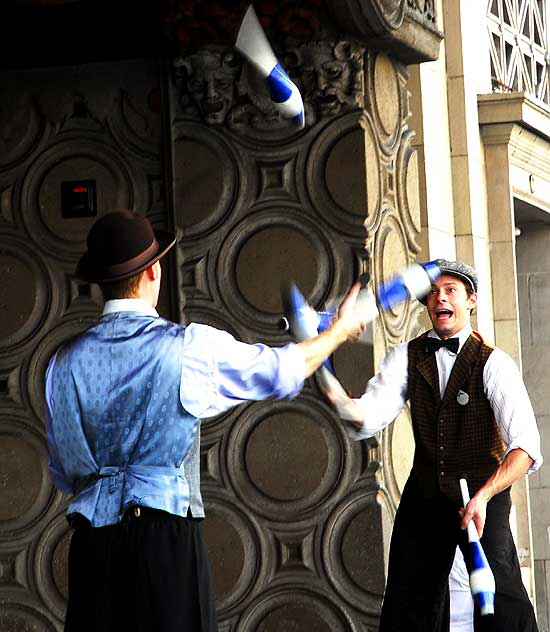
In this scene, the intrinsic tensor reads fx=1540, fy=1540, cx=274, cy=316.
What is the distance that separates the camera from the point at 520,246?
443 inches

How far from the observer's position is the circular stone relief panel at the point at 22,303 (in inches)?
292

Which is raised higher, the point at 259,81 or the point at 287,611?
the point at 259,81

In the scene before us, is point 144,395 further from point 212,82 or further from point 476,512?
point 212,82

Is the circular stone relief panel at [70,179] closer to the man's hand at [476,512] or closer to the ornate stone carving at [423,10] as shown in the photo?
the ornate stone carving at [423,10]

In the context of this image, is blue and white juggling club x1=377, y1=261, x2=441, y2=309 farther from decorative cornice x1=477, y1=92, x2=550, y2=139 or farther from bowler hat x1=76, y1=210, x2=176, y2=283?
decorative cornice x1=477, y1=92, x2=550, y2=139

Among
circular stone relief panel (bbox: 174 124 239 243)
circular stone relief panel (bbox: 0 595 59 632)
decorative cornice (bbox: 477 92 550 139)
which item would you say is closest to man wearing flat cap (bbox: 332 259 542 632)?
circular stone relief panel (bbox: 174 124 239 243)

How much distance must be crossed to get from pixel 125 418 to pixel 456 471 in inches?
79.8

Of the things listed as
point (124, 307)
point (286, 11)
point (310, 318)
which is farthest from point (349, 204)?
point (124, 307)

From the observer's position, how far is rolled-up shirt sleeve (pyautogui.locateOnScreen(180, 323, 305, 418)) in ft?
14.5

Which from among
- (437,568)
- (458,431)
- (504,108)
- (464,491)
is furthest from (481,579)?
(504,108)

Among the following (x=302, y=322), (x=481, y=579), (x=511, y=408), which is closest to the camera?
(x=302, y=322)

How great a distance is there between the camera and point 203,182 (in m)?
7.33

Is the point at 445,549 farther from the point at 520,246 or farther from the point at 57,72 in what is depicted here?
the point at 520,246

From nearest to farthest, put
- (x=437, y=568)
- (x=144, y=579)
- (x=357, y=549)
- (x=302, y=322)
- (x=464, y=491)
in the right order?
(x=144, y=579), (x=302, y=322), (x=464, y=491), (x=437, y=568), (x=357, y=549)
